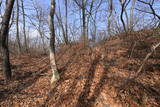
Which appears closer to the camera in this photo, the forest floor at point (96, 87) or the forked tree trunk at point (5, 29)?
the forest floor at point (96, 87)

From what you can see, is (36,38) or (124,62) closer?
(124,62)

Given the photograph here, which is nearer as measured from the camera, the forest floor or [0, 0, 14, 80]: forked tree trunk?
the forest floor

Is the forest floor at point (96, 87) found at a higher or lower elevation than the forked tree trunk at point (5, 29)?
lower

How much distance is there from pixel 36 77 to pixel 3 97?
5.47ft

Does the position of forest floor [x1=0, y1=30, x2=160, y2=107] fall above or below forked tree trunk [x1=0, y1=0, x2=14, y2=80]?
below

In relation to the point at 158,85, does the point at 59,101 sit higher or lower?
lower

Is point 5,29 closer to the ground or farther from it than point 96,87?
farther from it

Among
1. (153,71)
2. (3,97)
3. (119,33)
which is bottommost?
(3,97)

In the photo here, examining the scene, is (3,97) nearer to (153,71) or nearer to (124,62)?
(124,62)

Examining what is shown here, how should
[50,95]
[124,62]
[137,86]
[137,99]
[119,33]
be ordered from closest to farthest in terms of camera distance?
[137,99]
[137,86]
[50,95]
[124,62]
[119,33]

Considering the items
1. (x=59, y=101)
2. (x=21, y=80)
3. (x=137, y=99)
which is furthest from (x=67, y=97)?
(x=21, y=80)

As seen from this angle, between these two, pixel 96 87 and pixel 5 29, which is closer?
pixel 96 87

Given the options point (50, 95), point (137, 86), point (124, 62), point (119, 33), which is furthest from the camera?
point (119, 33)

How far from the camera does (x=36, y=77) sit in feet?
18.7
